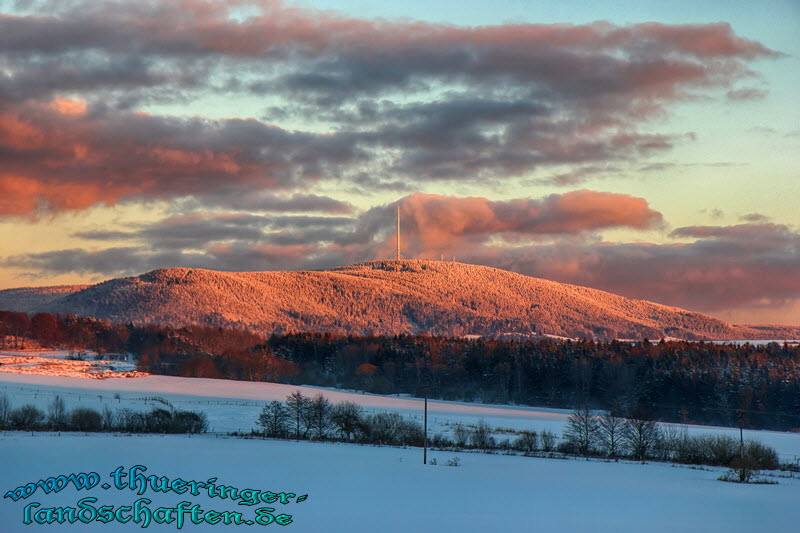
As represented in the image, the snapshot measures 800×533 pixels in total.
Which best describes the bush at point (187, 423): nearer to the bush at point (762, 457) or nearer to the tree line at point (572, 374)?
the tree line at point (572, 374)

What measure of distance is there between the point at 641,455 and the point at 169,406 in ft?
199

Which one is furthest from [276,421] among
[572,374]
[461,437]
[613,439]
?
[572,374]

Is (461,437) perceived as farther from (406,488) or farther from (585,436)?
(406,488)

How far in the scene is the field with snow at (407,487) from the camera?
157 feet

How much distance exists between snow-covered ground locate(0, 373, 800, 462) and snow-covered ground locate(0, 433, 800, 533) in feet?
81.3

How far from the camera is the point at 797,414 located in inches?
5153

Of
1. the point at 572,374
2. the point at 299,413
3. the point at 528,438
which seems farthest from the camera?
the point at 572,374

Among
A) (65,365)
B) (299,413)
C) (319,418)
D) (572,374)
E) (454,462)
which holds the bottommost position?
(454,462)

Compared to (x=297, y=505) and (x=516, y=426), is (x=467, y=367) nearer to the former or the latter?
(x=516, y=426)

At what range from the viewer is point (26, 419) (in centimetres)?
8900

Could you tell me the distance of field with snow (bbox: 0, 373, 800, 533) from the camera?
47.9 m

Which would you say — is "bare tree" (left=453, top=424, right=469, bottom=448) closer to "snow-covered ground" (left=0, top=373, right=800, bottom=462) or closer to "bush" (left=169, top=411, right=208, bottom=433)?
"snow-covered ground" (left=0, top=373, right=800, bottom=462)

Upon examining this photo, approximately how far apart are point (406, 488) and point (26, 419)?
48220 mm

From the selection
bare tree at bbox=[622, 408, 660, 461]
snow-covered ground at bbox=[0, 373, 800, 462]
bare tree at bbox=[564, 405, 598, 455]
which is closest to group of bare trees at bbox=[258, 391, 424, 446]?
snow-covered ground at bbox=[0, 373, 800, 462]
